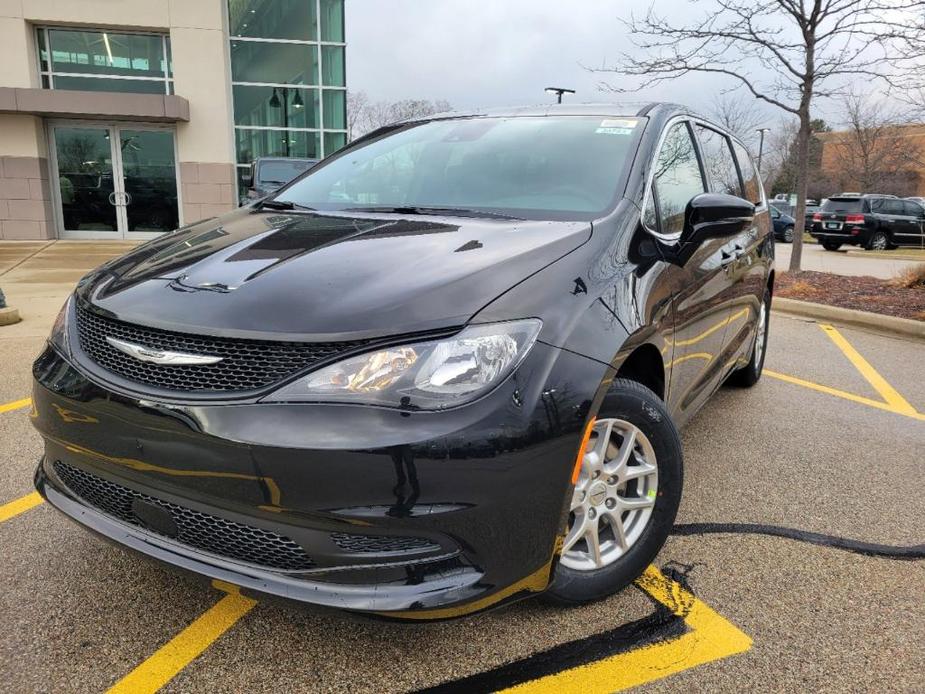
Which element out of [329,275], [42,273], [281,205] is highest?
[281,205]

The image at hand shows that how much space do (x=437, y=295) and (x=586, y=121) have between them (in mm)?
1680

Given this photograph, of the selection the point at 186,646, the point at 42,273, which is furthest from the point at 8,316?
the point at 186,646

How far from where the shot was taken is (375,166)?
11.1 ft

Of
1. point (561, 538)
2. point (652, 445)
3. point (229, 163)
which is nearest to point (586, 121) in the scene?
point (652, 445)

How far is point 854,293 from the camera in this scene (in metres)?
9.66

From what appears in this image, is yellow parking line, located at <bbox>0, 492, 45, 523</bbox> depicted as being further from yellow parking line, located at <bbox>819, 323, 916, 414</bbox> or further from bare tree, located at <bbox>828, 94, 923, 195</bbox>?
bare tree, located at <bbox>828, 94, 923, 195</bbox>

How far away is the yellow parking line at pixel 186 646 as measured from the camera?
6.41 feet

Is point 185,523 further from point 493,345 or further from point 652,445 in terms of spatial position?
point 652,445

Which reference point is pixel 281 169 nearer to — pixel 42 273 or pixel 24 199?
pixel 42 273

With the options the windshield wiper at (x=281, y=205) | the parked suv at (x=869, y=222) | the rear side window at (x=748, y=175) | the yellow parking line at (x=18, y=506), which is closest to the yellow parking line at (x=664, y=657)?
the windshield wiper at (x=281, y=205)

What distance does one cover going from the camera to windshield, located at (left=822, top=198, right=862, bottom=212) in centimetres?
2133

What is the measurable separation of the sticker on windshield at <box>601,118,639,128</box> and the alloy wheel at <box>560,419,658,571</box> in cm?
141

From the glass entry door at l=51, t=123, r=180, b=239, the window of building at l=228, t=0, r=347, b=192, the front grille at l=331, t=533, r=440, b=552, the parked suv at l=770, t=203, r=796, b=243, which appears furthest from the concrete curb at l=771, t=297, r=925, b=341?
the parked suv at l=770, t=203, r=796, b=243

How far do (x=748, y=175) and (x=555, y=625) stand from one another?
370 centimetres
